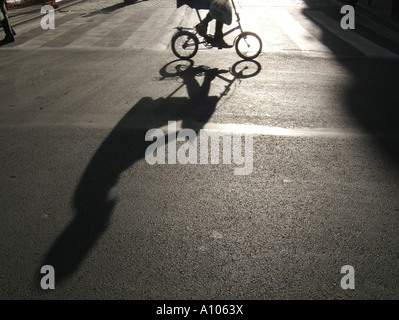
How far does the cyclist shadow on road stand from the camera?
12.1ft

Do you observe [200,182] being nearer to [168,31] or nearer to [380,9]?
[168,31]

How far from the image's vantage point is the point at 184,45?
921 centimetres

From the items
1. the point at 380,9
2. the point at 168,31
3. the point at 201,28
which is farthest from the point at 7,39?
the point at 380,9

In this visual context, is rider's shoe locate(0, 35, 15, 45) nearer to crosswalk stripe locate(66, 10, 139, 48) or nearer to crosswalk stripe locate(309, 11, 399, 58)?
crosswalk stripe locate(66, 10, 139, 48)

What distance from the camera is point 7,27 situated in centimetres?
1134

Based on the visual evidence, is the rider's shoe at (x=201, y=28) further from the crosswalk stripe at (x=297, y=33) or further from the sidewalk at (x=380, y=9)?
the sidewalk at (x=380, y=9)

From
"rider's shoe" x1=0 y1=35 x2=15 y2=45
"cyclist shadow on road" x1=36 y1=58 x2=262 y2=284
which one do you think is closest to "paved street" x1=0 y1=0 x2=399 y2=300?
"cyclist shadow on road" x1=36 y1=58 x2=262 y2=284

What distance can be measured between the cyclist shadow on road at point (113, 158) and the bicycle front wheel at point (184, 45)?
0.82 metres

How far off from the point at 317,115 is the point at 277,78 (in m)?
2.03

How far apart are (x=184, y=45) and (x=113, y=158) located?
16.0 feet

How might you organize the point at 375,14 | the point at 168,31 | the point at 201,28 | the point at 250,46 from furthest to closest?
the point at 375,14 → the point at 168,31 → the point at 250,46 → the point at 201,28

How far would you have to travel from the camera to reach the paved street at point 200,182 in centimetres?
340
